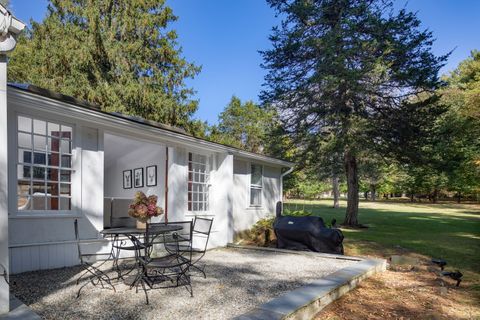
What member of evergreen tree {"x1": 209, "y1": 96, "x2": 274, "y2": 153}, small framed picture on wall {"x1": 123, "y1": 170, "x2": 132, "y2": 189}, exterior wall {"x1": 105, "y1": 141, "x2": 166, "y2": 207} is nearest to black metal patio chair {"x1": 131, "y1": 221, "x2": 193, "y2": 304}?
exterior wall {"x1": 105, "y1": 141, "x2": 166, "y2": 207}

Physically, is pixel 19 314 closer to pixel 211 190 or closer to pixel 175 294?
pixel 175 294

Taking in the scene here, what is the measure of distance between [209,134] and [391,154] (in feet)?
38.6

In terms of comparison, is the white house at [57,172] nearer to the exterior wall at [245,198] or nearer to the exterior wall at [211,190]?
the exterior wall at [211,190]

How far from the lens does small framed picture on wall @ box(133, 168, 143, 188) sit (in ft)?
31.0

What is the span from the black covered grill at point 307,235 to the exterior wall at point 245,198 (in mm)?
1666

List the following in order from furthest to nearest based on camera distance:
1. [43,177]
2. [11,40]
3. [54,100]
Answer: [43,177] → [54,100] → [11,40]

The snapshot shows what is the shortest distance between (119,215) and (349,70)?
939cm

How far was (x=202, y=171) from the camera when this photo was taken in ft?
28.7

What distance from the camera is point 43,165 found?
210 inches

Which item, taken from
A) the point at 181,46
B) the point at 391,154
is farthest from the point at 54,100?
the point at 181,46

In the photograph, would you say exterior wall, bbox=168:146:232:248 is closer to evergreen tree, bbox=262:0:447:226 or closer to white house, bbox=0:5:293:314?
white house, bbox=0:5:293:314

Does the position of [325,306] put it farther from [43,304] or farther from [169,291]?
[43,304]

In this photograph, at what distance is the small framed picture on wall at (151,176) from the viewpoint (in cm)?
880

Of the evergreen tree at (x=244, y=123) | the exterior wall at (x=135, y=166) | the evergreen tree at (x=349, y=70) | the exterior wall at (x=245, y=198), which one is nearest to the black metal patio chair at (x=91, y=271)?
the exterior wall at (x=135, y=166)
